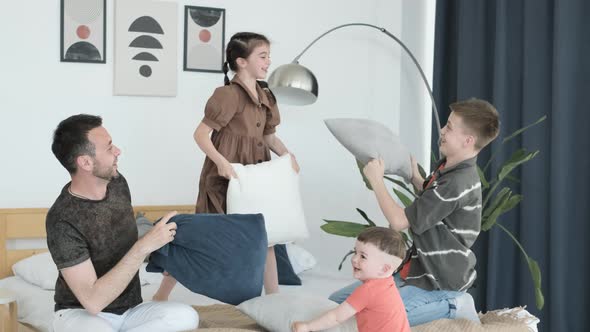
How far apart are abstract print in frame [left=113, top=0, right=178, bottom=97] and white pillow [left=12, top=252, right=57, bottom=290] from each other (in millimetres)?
893

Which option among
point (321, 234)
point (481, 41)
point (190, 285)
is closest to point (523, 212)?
point (481, 41)

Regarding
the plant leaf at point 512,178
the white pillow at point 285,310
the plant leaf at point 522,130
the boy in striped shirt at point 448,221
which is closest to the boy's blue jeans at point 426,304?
the boy in striped shirt at point 448,221

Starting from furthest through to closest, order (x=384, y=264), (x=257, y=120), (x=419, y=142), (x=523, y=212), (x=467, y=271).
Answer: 1. (x=419, y=142)
2. (x=523, y=212)
3. (x=257, y=120)
4. (x=467, y=271)
5. (x=384, y=264)

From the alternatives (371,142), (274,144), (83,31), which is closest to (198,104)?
(83,31)

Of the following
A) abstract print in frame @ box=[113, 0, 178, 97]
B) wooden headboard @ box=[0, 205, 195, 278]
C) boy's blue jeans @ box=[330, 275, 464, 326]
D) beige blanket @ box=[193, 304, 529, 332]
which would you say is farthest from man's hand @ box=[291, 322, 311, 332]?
abstract print in frame @ box=[113, 0, 178, 97]

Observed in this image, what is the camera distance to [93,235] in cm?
219

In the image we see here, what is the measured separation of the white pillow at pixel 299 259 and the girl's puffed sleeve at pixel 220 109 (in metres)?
0.88

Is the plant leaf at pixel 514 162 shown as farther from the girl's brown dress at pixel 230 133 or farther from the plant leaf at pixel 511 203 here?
the girl's brown dress at pixel 230 133

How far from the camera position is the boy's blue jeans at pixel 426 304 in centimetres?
238

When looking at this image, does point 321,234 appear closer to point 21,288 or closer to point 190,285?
point 21,288

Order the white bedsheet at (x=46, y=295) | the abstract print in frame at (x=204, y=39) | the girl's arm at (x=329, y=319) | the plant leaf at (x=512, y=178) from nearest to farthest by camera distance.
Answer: the girl's arm at (x=329, y=319) → the white bedsheet at (x=46, y=295) → the plant leaf at (x=512, y=178) → the abstract print in frame at (x=204, y=39)

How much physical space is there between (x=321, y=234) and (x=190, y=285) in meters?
2.04

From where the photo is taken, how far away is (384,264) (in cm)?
208

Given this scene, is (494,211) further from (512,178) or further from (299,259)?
(299,259)
